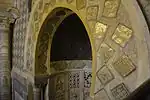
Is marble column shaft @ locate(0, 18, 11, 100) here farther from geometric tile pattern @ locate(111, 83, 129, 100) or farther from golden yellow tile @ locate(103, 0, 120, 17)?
geometric tile pattern @ locate(111, 83, 129, 100)

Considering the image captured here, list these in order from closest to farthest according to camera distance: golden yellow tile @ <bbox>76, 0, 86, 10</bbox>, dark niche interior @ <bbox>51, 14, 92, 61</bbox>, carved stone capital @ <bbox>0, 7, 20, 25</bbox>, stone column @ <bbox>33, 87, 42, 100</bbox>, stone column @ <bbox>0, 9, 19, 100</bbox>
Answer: golden yellow tile @ <bbox>76, 0, 86, 10</bbox> < stone column @ <bbox>33, 87, 42, 100</bbox> < dark niche interior @ <bbox>51, 14, 92, 61</bbox> < carved stone capital @ <bbox>0, 7, 20, 25</bbox> < stone column @ <bbox>0, 9, 19, 100</bbox>

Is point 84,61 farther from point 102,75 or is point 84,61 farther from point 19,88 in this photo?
point 102,75

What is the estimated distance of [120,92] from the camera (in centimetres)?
119

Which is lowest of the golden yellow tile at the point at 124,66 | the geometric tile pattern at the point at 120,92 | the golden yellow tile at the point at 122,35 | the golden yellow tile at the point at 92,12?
the geometric tile pattern at the point at 120,92

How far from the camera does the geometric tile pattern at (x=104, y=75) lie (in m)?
1.26

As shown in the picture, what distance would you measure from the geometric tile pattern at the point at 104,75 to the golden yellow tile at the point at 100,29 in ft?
0.63

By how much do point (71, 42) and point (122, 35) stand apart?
1.92m

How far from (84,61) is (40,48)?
0.83 m

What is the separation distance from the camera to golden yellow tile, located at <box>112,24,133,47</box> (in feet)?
3.77

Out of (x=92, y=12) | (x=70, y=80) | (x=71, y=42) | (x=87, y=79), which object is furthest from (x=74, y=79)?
(x=92, y=12)

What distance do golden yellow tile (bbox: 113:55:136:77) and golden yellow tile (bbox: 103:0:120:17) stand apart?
250mm

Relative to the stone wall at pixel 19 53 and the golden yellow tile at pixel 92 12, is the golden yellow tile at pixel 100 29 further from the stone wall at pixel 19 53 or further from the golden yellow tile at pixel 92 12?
the stone wall at pixel 19 53

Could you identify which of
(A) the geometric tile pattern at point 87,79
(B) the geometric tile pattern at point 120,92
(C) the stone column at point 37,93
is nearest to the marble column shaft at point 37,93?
(C) the stone column at point 37,93

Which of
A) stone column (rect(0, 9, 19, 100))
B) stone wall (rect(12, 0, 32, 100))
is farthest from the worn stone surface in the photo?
stone column (rect(0, 9, 19, 100))
